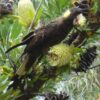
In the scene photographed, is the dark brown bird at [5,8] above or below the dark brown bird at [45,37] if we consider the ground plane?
above

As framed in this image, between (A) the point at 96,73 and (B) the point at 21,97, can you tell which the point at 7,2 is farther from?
(A) the point at 96,73

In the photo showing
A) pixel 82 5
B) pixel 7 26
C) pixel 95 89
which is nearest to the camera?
pixel 82 5

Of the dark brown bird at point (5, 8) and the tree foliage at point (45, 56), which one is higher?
the dark brown bird at point (5, 8)

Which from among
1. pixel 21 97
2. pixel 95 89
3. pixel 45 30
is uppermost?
pixel 45 30

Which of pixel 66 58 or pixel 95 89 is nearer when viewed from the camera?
pixel 66 58

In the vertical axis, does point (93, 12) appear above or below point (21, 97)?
above

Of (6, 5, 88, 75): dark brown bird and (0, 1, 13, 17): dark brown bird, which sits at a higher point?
(0, 1, 13, 17): dark brown bird

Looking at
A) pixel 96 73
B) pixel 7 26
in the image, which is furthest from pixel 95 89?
pixel 7 26

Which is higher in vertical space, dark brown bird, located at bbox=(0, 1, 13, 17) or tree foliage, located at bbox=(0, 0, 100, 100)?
dark brown bird, located at bbox=(0, 1, 13, 17)
